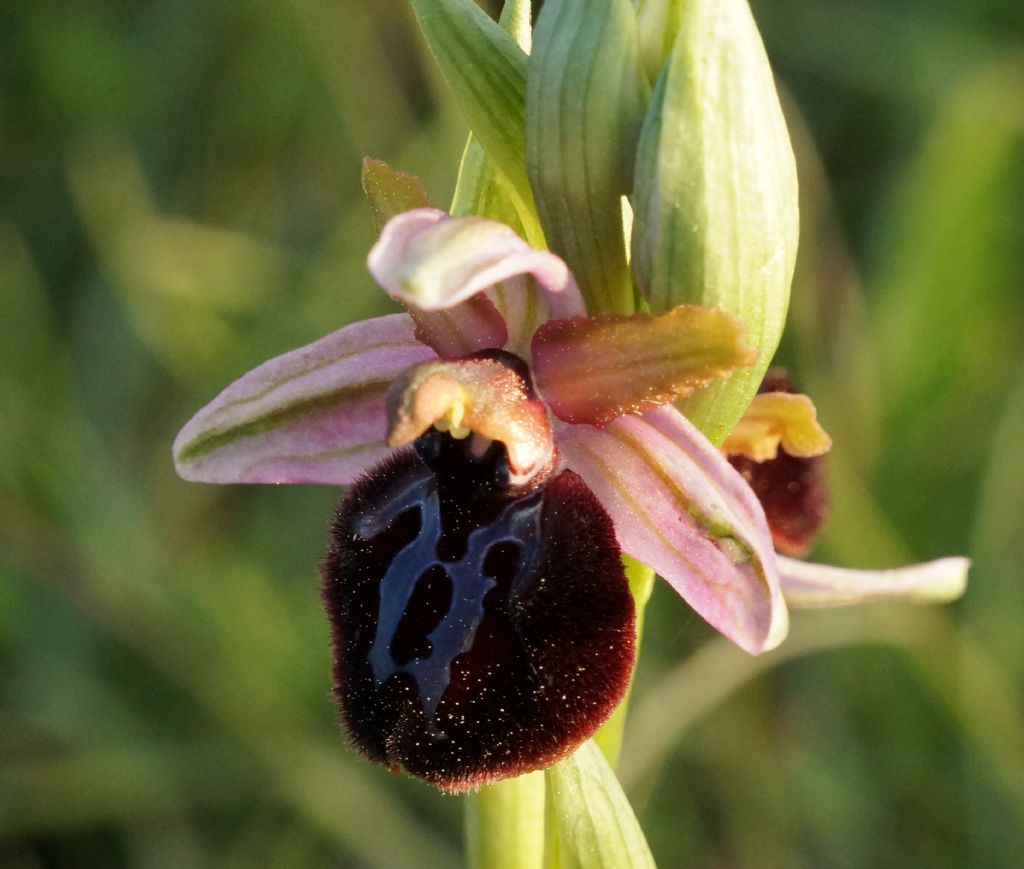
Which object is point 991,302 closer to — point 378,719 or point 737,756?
point 737,756

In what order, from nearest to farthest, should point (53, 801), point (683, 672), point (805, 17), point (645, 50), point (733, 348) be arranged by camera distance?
point (733, 348)
point (645, 50)
point (683, 672)
point (53, 801)
point (805, 17)

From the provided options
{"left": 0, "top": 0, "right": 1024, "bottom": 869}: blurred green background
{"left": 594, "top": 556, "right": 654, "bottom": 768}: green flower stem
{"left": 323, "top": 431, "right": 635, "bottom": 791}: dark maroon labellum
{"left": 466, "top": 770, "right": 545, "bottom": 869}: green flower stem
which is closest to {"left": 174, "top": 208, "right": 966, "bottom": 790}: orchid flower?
{"left": 323, "top": 431, "right": 635, "bottom": 791}: dark maroon labellum

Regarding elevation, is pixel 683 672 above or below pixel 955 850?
above

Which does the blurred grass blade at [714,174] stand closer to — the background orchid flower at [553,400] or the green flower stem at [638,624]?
the background orchid flower at [553,400]

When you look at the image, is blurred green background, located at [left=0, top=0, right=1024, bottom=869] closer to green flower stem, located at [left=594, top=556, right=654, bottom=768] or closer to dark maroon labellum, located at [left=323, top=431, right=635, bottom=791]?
green flower stem, located at [left=594, top=556, right=654, bottom=768]

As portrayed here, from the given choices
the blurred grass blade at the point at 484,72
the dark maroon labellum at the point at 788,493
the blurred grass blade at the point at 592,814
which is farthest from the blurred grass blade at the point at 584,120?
the blurred grass blade at the point at 592,814

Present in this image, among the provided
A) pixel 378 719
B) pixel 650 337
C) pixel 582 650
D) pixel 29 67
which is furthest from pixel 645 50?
pixel 29 67
